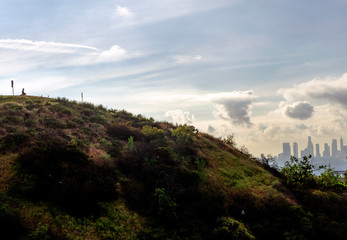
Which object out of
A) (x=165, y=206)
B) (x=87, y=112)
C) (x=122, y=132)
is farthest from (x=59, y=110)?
(x=165, y=206)

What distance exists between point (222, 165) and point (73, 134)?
43.5 ft

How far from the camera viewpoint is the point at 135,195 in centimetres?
1560

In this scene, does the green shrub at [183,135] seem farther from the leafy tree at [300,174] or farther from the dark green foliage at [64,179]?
the dark green foliage at [64,179]

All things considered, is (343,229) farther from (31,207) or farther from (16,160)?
(16,160)

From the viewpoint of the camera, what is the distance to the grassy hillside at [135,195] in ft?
41.0

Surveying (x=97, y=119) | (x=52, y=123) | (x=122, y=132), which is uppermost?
(x=97, y=119)

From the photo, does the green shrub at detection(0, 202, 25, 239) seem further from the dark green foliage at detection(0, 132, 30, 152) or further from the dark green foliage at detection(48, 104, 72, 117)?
the dark green foliage at detection(48, 104, 72, 117)

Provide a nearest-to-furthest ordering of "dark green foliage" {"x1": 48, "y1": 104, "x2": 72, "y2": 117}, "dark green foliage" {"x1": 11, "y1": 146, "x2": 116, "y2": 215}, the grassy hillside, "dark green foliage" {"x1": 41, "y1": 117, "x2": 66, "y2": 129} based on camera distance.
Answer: the grassy hillside, "dark green foliage" {"x1": 11, "y1": 146, "x2": 116, "y2": 215}, "dark green foliage" {"x1": 41, "y1": 117, "x2": 66, "y2": 129}, "dark green foliage" {"x1": 48, "y1": 104, "x2": 72, "y2": 117}

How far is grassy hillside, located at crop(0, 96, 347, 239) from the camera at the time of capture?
41.0 feet

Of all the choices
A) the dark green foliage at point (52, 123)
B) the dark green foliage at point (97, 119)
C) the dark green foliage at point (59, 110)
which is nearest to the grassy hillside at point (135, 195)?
the dark green foliage at point (52, 123)

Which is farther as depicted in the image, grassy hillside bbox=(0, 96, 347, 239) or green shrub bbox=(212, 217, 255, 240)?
green shrub bbox=(212, 217, 255, 240)

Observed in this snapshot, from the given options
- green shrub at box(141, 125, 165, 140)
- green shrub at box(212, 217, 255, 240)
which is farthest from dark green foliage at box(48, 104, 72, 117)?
green shrub at box(212, 217, 255, 240)

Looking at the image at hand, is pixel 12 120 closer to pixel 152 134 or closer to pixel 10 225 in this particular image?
pixel 152 134

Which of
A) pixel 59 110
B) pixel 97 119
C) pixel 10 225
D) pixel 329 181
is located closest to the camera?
pixel 10 225
